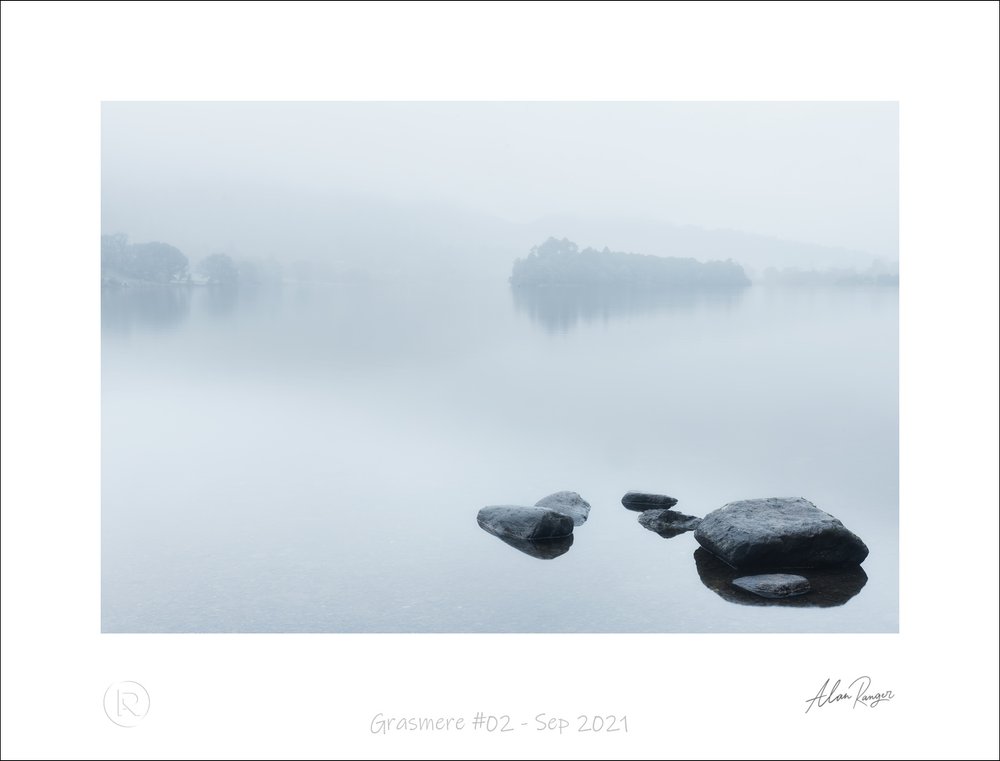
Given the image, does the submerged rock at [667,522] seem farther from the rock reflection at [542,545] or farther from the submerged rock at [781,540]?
the rock reflection at [542,545]

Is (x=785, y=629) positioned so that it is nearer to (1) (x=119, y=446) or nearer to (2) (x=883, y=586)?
(2) (x=883, y=586)

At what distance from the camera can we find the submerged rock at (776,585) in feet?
24.9

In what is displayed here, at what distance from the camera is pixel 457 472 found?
12.3 m

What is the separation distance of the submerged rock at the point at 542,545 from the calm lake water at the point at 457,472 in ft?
0.38

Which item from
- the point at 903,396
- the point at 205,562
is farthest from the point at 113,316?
the point at 903,396

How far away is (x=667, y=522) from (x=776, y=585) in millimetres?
2109

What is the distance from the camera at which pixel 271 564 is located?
8375 millimetres

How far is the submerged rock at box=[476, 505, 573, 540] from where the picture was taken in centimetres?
913

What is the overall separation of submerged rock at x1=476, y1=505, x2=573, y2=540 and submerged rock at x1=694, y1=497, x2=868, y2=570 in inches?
57.9

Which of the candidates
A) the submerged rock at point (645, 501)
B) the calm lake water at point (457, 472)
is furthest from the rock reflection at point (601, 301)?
the submerged rock at point (645, 501)

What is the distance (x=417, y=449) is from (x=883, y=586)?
757cm

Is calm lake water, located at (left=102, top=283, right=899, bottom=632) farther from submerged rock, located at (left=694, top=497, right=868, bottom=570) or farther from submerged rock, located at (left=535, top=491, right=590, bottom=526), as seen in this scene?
submerged rock, located at (left=694, top=497, right=868, bottom=570)

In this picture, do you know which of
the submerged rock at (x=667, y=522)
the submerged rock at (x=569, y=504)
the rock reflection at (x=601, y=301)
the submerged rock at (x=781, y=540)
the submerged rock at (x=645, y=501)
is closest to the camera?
the submerged rock at (x=781, y=540)

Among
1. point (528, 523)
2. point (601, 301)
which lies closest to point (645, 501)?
point (528, 523)
